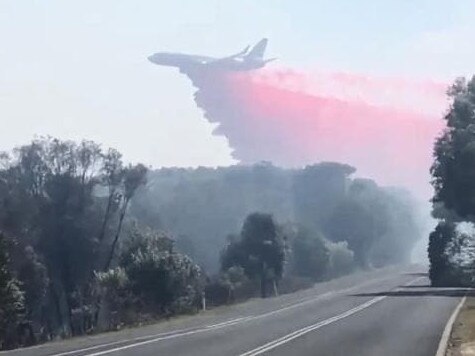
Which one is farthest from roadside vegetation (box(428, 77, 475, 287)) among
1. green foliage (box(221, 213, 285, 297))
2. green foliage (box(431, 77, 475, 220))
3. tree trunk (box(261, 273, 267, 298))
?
green foliage (box(221, 213, 285, 297))

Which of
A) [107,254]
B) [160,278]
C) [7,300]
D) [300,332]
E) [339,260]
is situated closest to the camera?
[300,332]

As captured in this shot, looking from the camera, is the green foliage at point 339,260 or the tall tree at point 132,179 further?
the green foliage at point 339,260

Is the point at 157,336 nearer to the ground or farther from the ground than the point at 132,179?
nearer to the ground

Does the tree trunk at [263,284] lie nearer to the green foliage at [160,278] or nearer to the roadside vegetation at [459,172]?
the roadside vegetation at [459,172]

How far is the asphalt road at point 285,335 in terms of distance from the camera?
26359 mm

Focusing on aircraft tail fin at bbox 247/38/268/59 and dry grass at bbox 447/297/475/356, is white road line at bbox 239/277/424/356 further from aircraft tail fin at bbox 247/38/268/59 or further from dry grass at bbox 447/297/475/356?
aircraft tail fin at bbox 247/38/268/59

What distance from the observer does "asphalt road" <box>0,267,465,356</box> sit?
1038 inches

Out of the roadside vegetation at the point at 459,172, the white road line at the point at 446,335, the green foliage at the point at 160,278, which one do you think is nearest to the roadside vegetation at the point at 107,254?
the green foliage at the point at 160,278

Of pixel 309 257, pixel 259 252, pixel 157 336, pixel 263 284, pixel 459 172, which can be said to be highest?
pixel 459 172

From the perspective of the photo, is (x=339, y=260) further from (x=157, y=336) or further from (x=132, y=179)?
(x=157, y=336)

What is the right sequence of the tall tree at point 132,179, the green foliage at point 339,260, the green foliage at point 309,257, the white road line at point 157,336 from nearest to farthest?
1. the white road line at point 157,336
2. the tall tree at point 132,179
3. the green foliage at point 309,257
4. the green foliage at point 339,260

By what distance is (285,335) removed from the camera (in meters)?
32.4

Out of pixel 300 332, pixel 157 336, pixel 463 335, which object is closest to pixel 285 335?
pixel 300 332

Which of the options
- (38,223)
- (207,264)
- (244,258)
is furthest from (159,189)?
(38,223)
